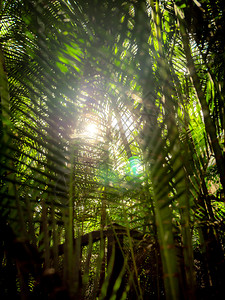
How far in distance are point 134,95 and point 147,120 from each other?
0.43ft

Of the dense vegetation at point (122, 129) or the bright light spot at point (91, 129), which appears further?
the bright light spot at point (91, 129)

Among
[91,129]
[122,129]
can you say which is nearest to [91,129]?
[91,129]

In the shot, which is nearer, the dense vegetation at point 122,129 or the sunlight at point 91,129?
the dense vegetation at point 122,129

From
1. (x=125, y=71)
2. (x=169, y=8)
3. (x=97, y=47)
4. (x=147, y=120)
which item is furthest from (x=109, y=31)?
(x=169, y=8)

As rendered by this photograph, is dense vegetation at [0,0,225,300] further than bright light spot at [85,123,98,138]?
No

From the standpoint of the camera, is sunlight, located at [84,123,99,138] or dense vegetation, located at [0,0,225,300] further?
sunlight, located at [84,123,99,138]

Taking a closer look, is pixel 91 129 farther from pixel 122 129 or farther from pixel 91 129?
pixel 122 129

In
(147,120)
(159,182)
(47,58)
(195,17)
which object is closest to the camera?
(159,182)

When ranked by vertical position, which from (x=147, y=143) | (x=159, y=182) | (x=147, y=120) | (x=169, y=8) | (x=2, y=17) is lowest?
(x=159, y=182)

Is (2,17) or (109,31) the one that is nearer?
(109,31)

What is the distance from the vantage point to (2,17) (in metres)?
1.75

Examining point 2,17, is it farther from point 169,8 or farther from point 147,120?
point 147,120

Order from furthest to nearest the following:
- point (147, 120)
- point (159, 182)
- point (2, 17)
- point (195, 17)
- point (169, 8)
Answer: point (2, 17), point (169, 8), point (195, 17), point (147, 120), point (159, 182)

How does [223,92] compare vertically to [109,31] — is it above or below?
below
